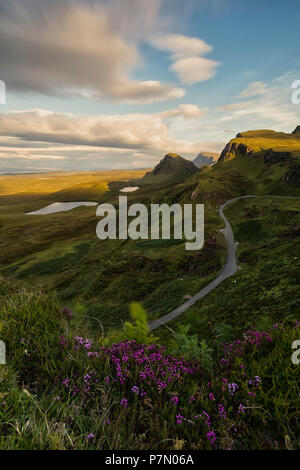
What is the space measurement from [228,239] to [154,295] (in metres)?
46.1

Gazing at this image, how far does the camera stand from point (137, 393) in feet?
12.2

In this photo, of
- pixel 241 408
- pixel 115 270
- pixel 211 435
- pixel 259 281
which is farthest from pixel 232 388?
pixel 115 270

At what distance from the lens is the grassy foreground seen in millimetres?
3031

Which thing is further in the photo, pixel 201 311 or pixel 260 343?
pixel 201 311

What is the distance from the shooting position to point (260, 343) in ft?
15.1

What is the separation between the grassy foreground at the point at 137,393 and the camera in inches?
119

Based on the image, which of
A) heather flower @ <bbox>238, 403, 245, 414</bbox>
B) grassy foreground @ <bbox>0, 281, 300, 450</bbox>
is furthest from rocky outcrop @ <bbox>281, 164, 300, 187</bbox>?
heather flower @ <bbox>238, 403, 245, 414</bbox>

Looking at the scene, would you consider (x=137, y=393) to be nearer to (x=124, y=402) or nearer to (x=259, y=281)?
(x=124, y=402)

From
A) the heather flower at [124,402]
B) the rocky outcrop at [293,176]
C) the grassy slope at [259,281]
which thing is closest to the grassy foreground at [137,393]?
the heather flower at [124,402]

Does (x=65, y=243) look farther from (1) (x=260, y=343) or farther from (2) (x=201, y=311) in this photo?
(1) (x=260, y=343)
